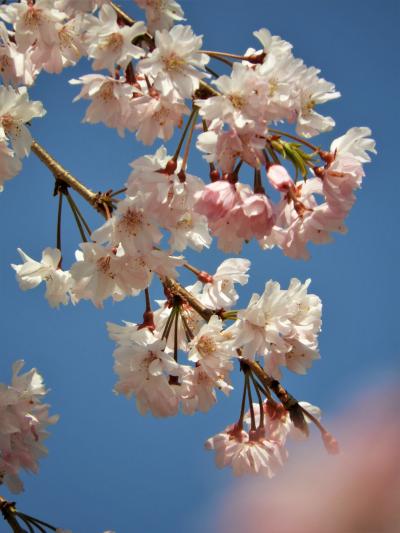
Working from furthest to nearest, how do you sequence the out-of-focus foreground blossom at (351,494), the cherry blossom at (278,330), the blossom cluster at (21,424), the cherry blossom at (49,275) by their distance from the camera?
the blossom cluster at (21,424), the cherry blossom at (49,275), the cherry blossom at (278,330), the out-of-focus foreground blossom at (351,494)

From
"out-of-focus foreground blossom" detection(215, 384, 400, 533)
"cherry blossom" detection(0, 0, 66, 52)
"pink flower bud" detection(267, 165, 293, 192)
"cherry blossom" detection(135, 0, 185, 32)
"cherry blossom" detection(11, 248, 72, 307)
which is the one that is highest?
"cherry blossom" detection(0, 0, 66, 52)

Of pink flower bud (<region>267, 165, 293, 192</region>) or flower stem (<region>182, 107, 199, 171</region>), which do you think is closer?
pink flower bud (<region>267, 165, 293, 192</region>)

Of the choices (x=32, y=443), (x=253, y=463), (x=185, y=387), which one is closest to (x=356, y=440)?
(x=185, y=387)

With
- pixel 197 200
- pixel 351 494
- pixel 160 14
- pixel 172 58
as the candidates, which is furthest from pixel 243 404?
pixel 351 494

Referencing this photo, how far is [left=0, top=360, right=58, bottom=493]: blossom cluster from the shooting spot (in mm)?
3070

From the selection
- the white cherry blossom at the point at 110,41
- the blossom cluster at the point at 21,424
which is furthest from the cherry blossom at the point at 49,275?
the white cherry blossom at the point at 110,41

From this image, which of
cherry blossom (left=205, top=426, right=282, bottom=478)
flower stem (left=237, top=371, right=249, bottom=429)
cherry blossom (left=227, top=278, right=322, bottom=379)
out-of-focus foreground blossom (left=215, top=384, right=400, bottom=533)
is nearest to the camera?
out-of-focus foreground blossom (left=215, top=384, right=400, bottom=533)

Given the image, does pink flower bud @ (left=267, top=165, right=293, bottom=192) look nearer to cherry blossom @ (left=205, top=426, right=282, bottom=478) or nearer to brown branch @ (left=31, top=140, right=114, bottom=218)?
brown branch @ (left=31, top=140, right=114, bottom=218)

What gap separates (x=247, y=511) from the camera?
478mm

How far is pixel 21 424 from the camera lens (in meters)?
3.13

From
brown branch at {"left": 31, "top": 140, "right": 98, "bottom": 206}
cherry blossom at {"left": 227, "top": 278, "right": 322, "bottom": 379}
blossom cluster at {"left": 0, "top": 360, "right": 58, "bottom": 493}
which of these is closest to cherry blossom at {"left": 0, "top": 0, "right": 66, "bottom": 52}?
brown branch at {"left": 31, "top": 140, "right": 98, "bottom": 206}

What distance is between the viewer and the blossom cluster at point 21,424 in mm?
3070

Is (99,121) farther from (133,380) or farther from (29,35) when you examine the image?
(133,380)

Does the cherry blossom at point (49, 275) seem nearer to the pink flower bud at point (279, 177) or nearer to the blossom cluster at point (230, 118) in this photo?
the blossom cluster at point (230, 118)
